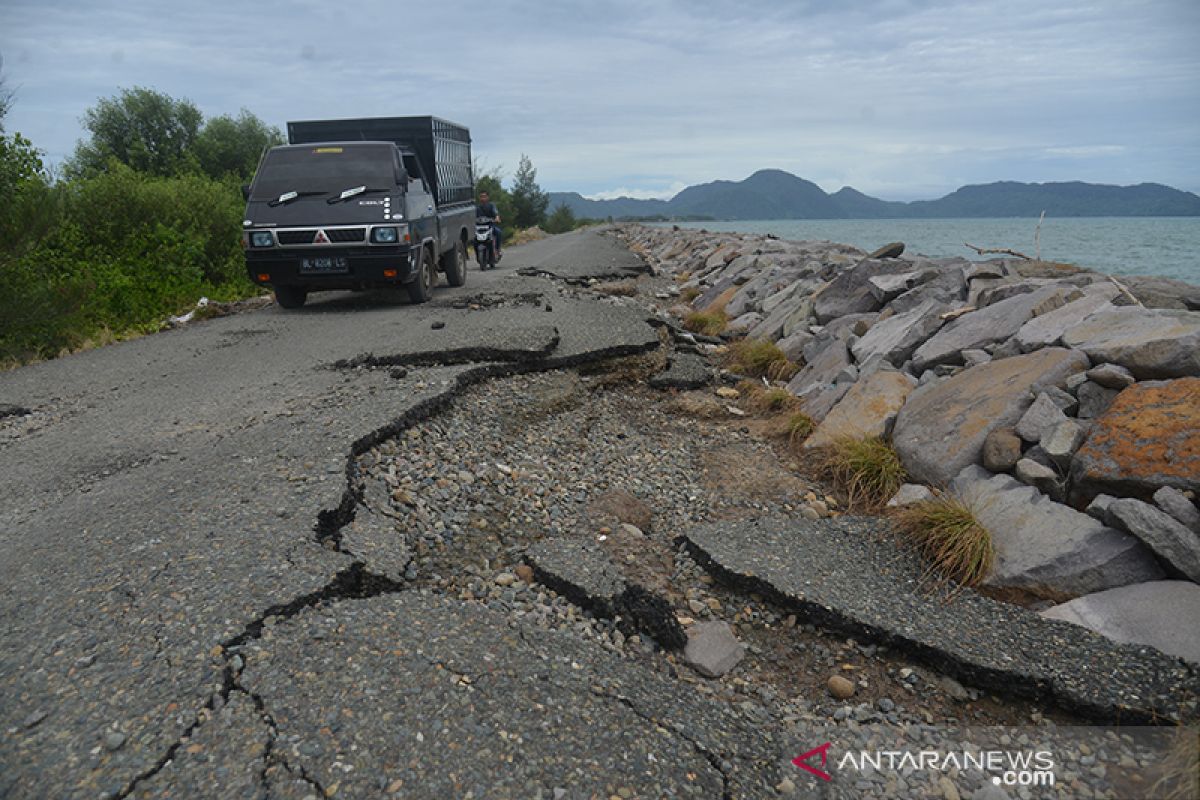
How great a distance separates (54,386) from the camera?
20.4ft

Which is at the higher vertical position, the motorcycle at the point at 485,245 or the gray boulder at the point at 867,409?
the motorcycle at the point at 485,245

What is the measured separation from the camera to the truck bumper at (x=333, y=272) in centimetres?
916

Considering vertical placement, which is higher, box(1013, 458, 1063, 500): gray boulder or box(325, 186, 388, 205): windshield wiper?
box(325, 186, 388, 205): windshield wiper

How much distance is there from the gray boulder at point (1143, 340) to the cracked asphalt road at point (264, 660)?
10.6 feet

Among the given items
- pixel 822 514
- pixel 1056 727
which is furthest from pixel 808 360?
pixel 1056 727

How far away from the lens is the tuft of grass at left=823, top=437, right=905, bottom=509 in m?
4.61

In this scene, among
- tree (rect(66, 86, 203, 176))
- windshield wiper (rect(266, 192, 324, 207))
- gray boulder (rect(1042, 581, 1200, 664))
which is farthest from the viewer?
tree (rect(66, 86, 203, 176))

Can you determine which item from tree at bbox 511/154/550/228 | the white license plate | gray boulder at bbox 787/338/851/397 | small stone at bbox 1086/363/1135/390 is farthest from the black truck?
tree at bbox 511/154/550/228

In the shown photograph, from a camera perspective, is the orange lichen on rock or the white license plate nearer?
the orange lichen on rock

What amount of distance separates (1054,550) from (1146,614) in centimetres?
44

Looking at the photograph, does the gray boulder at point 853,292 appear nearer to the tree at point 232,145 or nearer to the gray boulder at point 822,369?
Answer: the gray boulder at point 822,369

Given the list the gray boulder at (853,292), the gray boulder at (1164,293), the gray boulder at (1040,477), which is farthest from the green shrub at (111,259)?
the gray boulder at (1164,293)

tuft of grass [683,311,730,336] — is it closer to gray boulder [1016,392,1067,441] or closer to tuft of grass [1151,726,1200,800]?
gray boulder [1016,392,1067,441]

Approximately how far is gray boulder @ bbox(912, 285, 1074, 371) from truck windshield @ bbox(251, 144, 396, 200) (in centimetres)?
694
